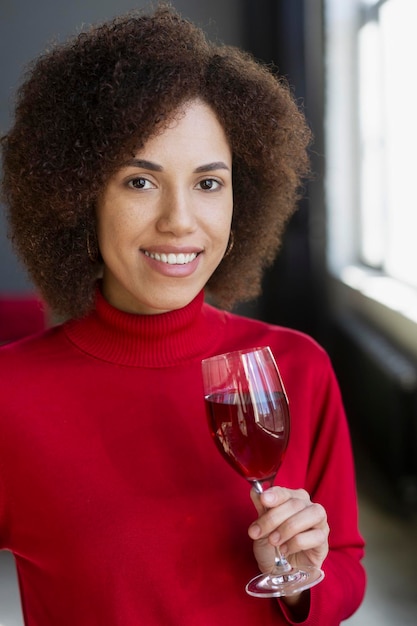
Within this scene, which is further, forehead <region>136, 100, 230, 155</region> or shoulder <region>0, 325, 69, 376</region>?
shoulder <region>0, 325, 69, 376</region>

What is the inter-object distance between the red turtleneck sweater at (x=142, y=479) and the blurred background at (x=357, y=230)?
68.5 inches

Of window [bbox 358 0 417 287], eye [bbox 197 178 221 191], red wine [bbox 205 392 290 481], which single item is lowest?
red wine [bbox 205 392 290 481]

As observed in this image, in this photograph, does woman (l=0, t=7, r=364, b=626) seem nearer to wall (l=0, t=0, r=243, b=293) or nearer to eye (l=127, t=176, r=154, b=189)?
eye (l=127, t=176, r=154, b=189)

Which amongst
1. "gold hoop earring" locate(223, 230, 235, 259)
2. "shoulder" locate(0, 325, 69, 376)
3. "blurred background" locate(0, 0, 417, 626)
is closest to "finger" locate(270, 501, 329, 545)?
"shoulder" locate(0, 325, 69, 376)

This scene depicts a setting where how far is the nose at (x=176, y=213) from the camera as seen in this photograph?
125cm

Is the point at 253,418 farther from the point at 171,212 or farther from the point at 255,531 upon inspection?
the point at 171,212

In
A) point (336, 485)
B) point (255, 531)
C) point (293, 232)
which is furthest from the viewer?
point (293, 232)

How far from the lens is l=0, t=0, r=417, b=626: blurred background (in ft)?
12.5

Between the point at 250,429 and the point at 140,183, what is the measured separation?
0.42 m

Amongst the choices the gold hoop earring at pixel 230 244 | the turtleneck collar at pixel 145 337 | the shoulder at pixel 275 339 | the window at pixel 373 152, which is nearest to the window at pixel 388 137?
the window at pixel 373 152

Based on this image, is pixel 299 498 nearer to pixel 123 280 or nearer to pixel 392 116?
pixel 123 280

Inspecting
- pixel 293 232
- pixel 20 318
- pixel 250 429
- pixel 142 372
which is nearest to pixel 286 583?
pixel 250 429

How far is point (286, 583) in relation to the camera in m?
1.09

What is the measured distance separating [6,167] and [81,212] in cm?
18
